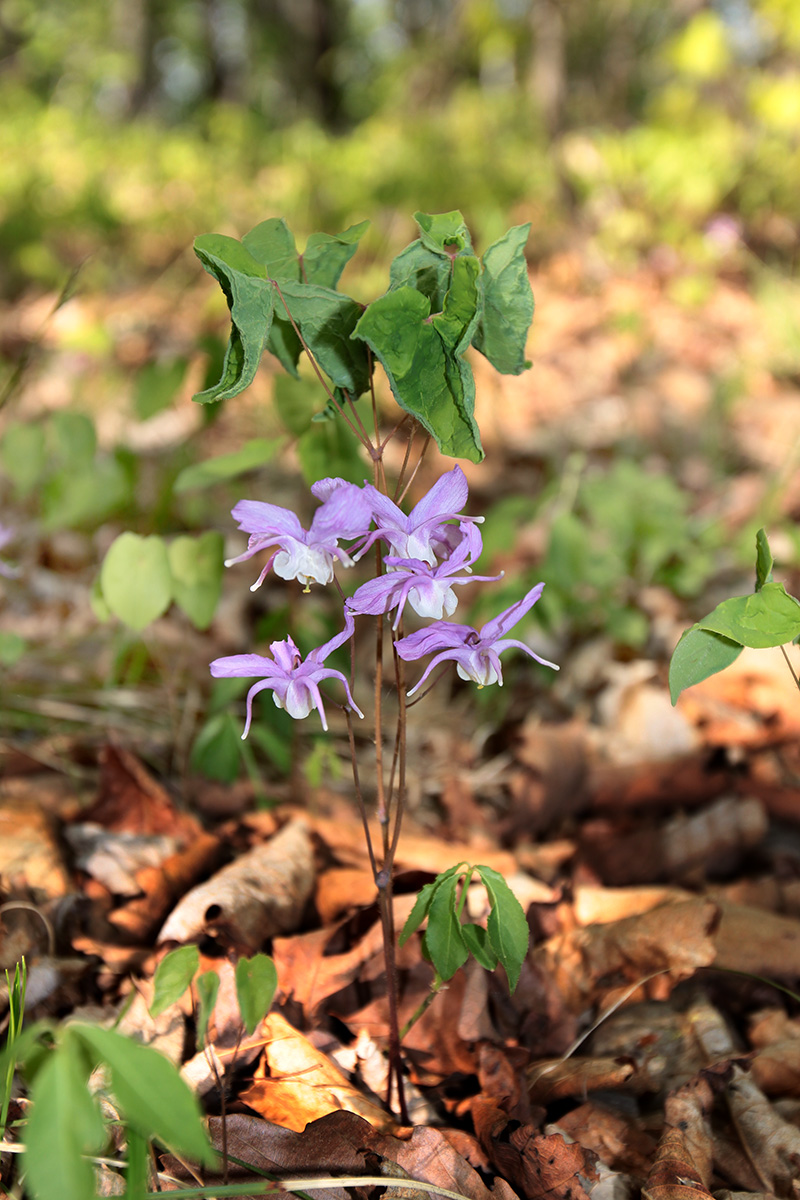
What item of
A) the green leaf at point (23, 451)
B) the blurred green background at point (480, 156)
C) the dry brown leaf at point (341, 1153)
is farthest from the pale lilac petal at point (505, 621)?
the blurred green background at point (480, 156)

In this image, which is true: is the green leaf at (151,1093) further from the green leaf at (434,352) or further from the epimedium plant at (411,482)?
the green leaf at (434,352)

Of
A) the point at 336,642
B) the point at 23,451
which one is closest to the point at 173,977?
the point at 336,642

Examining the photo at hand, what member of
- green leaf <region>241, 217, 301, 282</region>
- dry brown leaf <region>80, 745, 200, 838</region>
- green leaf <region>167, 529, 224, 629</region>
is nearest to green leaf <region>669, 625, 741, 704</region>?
green leaf <region>241, 217, 301, 282</region>

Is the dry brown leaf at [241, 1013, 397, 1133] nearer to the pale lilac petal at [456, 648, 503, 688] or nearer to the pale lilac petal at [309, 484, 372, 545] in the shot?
the pale lilac petal at [456, 648, 503, 688]

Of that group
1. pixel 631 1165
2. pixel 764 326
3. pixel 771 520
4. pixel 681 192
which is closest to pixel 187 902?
pixel 631 1165

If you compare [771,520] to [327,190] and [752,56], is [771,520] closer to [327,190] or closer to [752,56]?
[327,190]

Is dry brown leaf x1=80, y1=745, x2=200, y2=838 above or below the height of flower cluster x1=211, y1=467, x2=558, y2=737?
below

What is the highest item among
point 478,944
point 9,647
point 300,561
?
point 300,561

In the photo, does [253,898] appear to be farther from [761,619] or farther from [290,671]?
[761,619]
